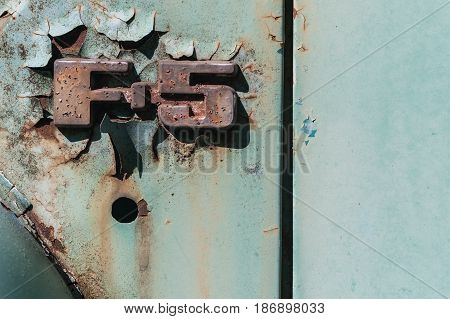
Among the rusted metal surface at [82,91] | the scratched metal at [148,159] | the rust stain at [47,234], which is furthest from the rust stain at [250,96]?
the rust stain at [47,234]

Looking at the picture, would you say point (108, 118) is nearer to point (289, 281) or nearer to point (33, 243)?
point (33, 243)

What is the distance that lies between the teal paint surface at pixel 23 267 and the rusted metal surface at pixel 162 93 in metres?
0.18

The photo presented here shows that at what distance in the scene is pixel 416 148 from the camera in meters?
0.85

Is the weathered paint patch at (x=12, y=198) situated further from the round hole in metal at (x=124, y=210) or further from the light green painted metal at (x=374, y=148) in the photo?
the light green painted metal at (x=374, y=148)

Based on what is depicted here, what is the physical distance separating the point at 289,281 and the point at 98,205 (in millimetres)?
320

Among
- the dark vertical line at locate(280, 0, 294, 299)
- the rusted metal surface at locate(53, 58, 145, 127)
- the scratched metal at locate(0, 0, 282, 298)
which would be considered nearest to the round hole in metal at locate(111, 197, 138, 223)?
the scratched metal at locate(0, 0, 282, 298)

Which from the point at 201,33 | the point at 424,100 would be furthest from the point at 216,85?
the point at 424,100

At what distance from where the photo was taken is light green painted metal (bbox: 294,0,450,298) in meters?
0.85

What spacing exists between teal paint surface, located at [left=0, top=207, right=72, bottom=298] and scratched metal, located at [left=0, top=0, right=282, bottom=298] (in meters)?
0.02

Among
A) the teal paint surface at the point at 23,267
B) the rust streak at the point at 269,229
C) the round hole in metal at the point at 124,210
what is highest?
the round hole in metal at the point at 124,210

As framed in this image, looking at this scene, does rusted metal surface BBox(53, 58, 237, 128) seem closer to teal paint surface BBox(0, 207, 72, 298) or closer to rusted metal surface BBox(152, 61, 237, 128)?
rusted metal surface BBox(152, 61, 237, 128)

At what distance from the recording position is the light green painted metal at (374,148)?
0.85 meters
